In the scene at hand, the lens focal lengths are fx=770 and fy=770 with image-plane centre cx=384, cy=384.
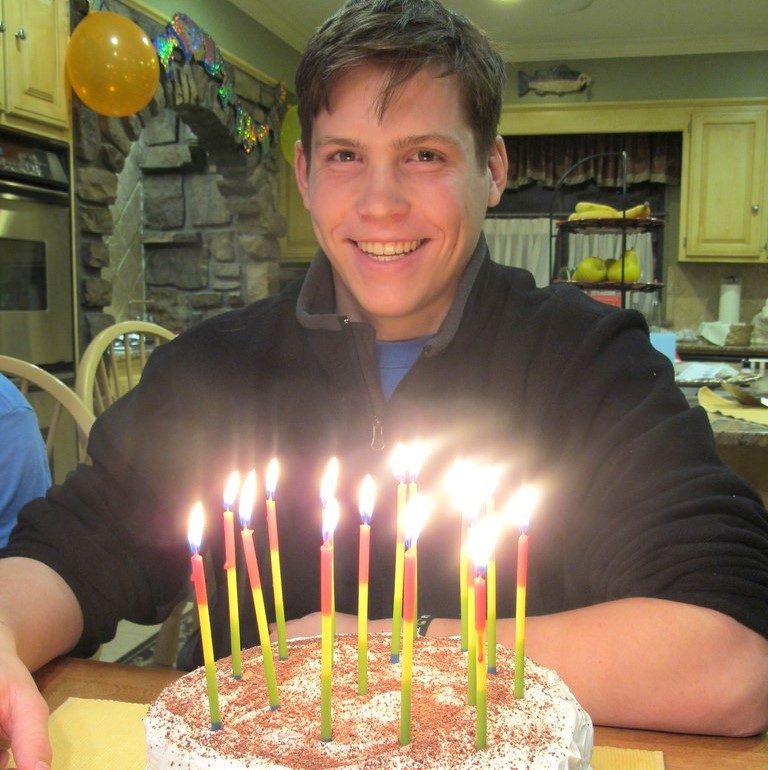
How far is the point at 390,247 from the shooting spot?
115cm

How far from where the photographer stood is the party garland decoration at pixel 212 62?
388 centimetres

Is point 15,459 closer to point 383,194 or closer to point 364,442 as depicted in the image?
point 364,442

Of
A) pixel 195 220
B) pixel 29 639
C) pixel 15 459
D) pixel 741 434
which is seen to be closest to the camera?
pixel 29 639

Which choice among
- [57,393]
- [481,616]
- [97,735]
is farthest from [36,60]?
[481,616]

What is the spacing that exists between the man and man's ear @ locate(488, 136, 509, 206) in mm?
13

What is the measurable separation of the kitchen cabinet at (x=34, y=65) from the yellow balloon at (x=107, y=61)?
0.07m

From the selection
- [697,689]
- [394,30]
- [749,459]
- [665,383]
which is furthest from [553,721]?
[749,459]

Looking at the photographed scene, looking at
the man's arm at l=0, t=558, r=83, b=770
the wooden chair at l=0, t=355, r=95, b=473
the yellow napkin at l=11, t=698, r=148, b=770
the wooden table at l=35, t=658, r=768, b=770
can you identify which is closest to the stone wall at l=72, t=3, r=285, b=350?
the wooden chair at l=0, t=355, r=95, b=473

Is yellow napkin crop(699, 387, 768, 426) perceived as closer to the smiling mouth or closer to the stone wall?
the smiling mouth

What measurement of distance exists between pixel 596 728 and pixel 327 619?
0.39m

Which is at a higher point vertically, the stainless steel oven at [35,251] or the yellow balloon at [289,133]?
the yellow balloon at [289,133]

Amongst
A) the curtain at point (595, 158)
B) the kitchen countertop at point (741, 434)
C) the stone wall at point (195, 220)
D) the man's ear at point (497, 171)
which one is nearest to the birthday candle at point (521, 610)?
the man's ear at point (497, 171)

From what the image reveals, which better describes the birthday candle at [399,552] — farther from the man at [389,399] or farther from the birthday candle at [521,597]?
the man at [389,399]

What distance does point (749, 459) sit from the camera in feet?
6.86
